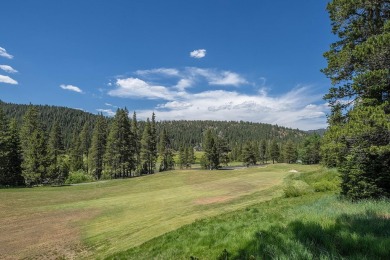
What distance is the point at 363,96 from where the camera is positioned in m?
14.6

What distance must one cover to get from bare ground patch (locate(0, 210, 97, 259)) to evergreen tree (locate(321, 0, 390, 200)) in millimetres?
15903

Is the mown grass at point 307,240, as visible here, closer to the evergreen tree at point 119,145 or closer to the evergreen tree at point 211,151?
the evergreen tree at point 119,145

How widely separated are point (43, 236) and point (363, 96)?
23.1 m

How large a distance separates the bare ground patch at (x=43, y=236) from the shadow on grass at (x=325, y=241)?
42.2 ft

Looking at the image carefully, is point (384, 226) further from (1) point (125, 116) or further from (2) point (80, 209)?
(1) point (125, 116)

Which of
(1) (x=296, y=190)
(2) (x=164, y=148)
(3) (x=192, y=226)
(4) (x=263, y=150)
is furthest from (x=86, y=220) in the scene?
(4) (x=263, y=150)

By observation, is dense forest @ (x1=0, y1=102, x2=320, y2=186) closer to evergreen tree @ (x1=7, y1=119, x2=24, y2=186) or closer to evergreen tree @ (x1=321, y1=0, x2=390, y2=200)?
evergreen tree @ (x1=7, y1=119, x2=24, y2=186)

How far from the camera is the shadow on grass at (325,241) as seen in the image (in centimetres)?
619

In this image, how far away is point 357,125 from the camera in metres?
13.0

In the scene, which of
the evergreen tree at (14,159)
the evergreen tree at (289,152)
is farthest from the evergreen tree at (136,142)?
the evergreen tree at (289,152)

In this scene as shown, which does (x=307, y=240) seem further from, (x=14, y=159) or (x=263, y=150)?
(x=263, y=150)

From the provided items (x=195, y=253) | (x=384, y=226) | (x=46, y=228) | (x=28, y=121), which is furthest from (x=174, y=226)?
(x=28, y=121)

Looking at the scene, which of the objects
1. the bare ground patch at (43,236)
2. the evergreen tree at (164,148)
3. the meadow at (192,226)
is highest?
the evergreen tree at (164,148)

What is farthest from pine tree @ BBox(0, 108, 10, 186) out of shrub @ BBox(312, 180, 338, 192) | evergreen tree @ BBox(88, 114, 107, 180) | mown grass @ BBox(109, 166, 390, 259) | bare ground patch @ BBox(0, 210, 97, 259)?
shrub @ BBox(312, 180, 338, 192)
